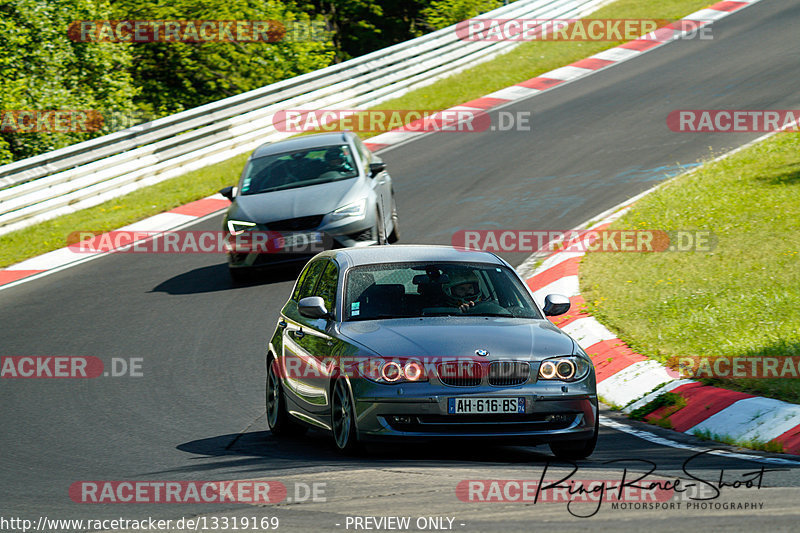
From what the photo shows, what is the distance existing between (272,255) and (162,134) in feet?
30.0

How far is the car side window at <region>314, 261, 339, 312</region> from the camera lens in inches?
340

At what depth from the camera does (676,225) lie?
14.7 meters

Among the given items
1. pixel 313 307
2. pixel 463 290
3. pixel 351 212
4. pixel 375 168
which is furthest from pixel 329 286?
pixel 375 168

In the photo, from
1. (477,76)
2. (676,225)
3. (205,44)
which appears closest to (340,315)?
(676,225)

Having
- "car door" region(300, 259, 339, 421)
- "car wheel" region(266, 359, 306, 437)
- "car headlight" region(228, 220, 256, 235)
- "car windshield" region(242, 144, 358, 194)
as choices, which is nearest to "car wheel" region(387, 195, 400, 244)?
"car windshield" region(242, 144, 358, 194)

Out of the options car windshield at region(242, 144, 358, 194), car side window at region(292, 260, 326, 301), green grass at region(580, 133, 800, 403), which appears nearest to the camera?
car side window at region(292, 260, 326, 301)

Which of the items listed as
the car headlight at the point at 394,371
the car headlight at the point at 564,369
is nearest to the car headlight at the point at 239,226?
the car headlight at the point at 394,371

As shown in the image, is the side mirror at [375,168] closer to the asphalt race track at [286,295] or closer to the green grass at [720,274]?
the asphalt race track at [286,295]

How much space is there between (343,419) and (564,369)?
1.54m

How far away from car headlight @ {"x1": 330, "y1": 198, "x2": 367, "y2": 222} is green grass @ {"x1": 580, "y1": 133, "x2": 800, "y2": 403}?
3.01 meters

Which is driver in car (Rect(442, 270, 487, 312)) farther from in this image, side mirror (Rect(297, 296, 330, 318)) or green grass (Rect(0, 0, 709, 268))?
green grass (Rect(0, 0, 709, 268))

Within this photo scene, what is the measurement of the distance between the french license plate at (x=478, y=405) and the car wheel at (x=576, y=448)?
0.49m

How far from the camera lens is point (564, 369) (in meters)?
7.54

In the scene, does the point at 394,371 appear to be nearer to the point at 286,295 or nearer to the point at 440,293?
the point at 440,293
